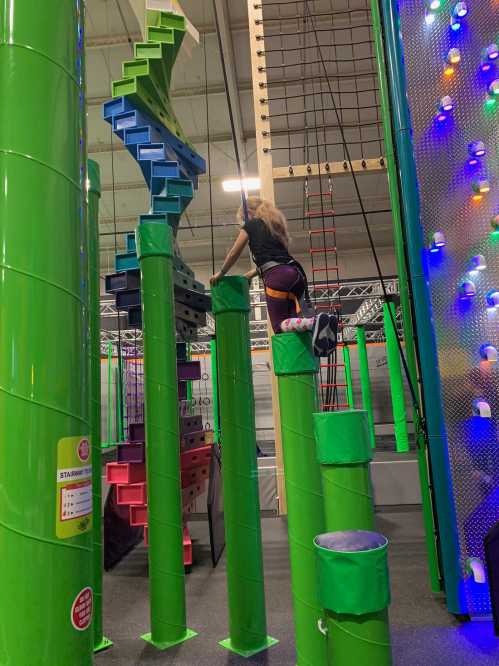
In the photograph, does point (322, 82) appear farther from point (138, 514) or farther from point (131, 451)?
point (138, 514)

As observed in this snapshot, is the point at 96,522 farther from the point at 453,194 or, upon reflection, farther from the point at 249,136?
the point at 249,136

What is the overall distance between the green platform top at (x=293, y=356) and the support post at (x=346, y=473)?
0.57 metres

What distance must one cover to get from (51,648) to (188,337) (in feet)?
9.54

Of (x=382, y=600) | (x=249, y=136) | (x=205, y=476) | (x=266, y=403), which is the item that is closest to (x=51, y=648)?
(x=382, y=600)

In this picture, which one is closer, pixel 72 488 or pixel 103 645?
pixel 72 488

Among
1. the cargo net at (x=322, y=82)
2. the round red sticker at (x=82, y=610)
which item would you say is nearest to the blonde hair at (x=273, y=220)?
the cargo net at (x=322, y=82)

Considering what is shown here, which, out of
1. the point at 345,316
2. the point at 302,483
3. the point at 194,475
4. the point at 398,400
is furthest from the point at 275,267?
the point at 345,316

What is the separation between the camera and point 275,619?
2549 millimetres

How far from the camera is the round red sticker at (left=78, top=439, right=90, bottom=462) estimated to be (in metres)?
0.84

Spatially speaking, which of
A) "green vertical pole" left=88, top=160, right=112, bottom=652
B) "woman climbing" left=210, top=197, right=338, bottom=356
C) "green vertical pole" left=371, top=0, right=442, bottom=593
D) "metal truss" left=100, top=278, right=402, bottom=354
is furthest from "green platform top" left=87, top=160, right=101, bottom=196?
"metal truss" left=100, top=278, right=402, bottom=354

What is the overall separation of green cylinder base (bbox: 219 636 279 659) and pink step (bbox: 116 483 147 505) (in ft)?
3.80

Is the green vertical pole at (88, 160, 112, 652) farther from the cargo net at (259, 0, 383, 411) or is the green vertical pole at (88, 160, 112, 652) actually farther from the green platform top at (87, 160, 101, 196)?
the cargo net at (259, 0, 383, 411)

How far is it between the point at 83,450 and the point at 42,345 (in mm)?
212

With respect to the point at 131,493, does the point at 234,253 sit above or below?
above
